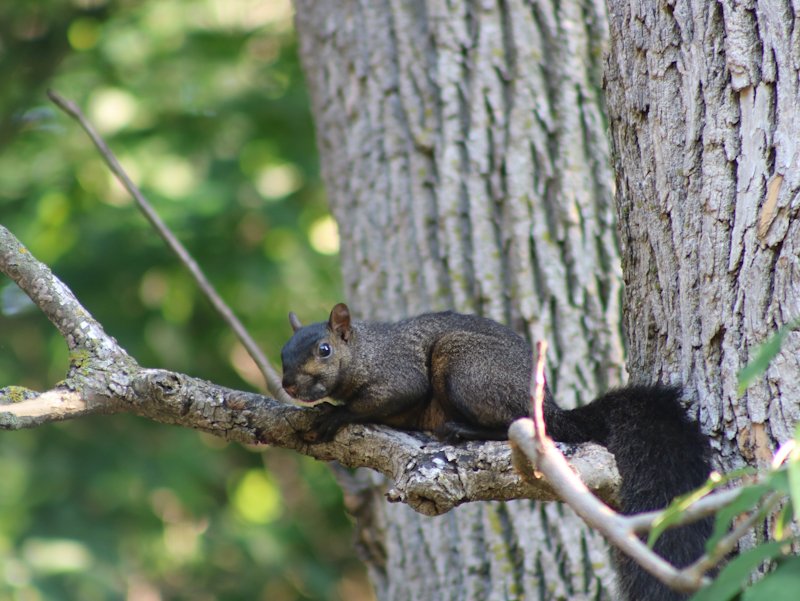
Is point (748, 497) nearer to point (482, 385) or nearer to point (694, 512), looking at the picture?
point (694, 512)

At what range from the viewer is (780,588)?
82 cm

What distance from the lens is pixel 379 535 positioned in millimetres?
2895

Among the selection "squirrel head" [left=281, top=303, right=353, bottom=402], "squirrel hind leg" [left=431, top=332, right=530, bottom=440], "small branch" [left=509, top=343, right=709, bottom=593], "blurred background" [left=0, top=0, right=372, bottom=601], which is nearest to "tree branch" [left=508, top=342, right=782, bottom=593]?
"small branch" [left=509, top=343, right=709, bottom=593]

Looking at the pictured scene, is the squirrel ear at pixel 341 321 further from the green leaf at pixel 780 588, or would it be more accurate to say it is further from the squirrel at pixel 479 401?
the green leaf at pixel 780 588

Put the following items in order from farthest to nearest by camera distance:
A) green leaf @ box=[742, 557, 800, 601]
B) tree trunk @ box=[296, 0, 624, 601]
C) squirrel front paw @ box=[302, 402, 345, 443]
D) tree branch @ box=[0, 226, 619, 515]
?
tree trunk @ box=[296, 0, 624, 601] → squirrel front paw @ box=[302, 402, 345, 443] → tree branch @ box=[0, 226, 619, 515] → green leaf @ box=[742, 557, 800, 601]

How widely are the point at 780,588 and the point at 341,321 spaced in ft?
5.70

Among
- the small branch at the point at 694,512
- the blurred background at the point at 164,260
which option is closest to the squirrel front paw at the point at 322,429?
the small branch at the point at 694,512

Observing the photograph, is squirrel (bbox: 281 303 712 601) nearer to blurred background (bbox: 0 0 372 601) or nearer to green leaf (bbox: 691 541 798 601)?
green leaf (bbox: 691 541 798 601)

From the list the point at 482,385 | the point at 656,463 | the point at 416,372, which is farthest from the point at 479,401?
the point at 656,463

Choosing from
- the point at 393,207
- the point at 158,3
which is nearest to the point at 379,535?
the point at 393,207

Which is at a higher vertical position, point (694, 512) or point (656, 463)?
point (694, 512)

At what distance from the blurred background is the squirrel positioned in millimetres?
1733

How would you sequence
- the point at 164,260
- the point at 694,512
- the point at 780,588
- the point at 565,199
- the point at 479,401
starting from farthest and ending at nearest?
1. the point at 164,260
2. the point at 565,199
3. the point at 479,401
4. the point at 694,512
5. the point at 780,588

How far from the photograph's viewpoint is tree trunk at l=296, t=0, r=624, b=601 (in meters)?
2.63
